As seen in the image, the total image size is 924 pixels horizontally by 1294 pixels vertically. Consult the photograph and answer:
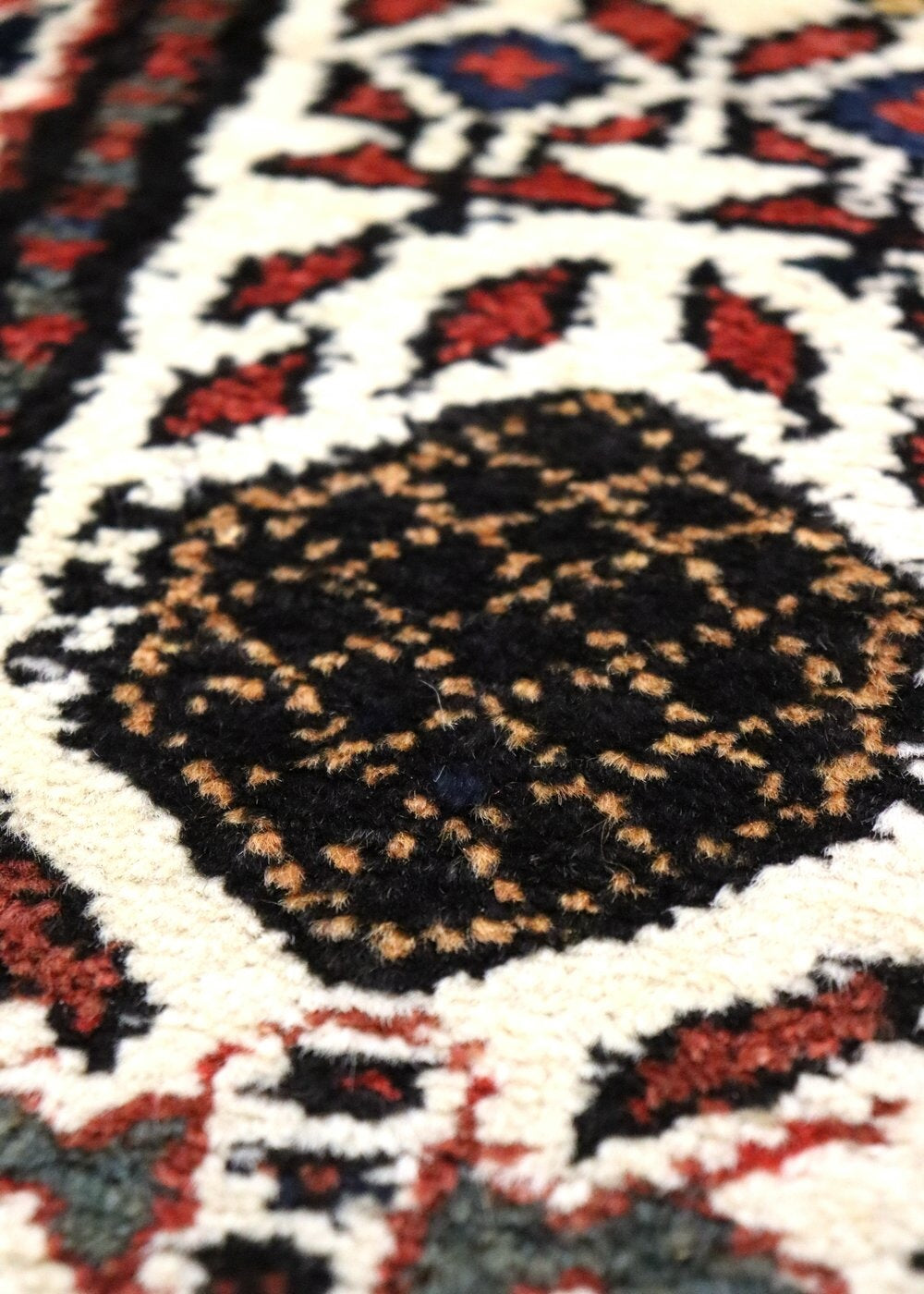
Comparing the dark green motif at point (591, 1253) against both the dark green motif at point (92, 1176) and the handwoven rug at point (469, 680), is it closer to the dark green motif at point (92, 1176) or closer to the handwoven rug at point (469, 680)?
the handwoven rug at point (469, 680)

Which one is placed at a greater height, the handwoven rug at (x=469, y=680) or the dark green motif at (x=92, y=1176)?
the handwoven rug at (x=469, y=680)

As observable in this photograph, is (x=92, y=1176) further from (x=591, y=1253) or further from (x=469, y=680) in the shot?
(x=469, y=680)

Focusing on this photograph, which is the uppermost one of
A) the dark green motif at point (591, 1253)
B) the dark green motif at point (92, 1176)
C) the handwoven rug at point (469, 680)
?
the handwoven rug at point (469, 680)

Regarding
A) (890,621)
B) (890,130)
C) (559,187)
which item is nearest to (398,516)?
(890,621)

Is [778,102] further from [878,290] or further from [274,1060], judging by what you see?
[274,1060]

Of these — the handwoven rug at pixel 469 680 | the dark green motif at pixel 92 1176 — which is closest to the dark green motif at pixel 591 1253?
the handwoven rug at pixel 469 680

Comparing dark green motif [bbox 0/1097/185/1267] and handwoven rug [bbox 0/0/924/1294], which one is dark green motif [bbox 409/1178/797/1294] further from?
dark green motif [bbox 0/1097/185/1267]

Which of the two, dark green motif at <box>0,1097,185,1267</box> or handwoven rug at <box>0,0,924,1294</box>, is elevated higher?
handwoven rug at <box>0,0,924,1294</box>

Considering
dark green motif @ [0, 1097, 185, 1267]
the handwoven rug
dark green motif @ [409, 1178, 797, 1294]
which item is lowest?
dark green motif @ [409, 1178, 797, 1294]

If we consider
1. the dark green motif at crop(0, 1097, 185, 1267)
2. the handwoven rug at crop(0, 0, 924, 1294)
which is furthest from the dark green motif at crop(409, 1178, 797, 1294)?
the dark green motif at crop(0, 1097, 185, 1267)
